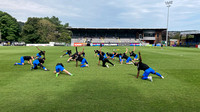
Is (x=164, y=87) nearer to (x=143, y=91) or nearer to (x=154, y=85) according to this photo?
(x=154, y=85)

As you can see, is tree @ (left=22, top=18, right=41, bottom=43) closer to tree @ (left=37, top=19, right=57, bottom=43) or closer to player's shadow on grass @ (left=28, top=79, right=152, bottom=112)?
tree @ (left=37, top=19, right=57, bottom=43)

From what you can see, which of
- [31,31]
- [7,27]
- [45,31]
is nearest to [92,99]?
[45,31]

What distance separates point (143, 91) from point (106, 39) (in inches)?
2837

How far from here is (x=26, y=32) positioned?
74438 millimetres

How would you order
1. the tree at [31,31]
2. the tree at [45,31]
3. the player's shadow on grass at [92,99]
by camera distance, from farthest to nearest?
the tree at [45,31], the tree at [31,31], the player's shadow on grass at [92,99]

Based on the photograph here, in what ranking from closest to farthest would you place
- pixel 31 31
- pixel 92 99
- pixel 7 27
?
1. pixel 92 99
2. pixel 7 27
3. pixel 31 31

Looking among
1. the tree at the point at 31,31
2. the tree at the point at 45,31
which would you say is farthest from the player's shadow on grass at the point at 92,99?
the tree at the point at 31,31

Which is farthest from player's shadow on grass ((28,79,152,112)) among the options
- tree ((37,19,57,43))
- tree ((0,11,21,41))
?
tree ((0,11,21,41))

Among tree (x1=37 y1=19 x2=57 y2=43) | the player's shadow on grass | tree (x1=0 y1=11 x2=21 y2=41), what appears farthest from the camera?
tree (x1=37 y1=19 x2=57 y2=43)

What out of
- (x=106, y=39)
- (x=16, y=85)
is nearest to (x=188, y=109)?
(x=16, y=85)

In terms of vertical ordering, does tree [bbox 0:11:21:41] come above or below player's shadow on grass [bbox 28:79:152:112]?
above

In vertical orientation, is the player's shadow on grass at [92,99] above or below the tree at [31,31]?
below

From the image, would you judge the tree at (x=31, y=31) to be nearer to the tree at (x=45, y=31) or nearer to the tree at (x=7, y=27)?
the tree at (x=45, y=31)

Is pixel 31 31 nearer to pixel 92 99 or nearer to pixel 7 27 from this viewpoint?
pixel 7 27
